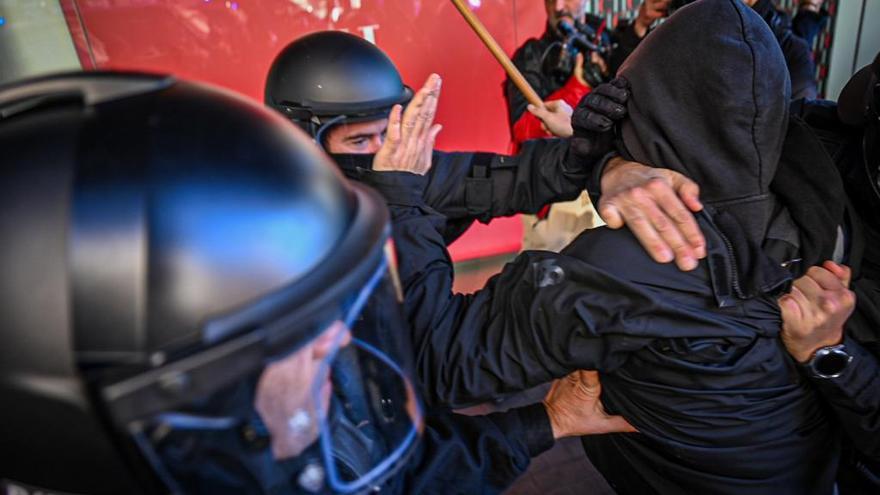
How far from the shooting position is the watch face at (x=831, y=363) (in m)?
0.84

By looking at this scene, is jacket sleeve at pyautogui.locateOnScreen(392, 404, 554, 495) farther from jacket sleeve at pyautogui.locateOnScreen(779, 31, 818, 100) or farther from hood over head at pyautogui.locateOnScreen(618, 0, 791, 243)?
jacket sleeve at pyautogui.locateOnScreen(779, 31, 818, 100)

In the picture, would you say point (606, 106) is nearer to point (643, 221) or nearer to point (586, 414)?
point (643, 221)

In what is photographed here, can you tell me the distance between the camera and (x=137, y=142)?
1.61 ft

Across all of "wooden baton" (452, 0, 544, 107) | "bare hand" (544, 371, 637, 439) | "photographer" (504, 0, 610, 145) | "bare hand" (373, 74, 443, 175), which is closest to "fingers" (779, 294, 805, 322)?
"bare hand" (544, 371, 637, 439)

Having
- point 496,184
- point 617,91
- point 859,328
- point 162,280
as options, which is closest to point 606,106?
point 617,91

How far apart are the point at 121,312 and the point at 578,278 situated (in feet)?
2.10

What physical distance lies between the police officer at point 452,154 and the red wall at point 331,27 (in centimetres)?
83

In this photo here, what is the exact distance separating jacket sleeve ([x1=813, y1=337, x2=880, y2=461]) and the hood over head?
0.85 ft

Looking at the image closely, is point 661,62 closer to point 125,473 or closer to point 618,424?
point 618,424

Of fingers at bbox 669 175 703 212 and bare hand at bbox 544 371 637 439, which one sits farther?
bare hand at bbox 544 371 637 439

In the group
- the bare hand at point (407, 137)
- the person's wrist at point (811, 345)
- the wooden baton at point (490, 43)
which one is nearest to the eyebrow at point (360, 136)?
the bare hand at point (407, 137)

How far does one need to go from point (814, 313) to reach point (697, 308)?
195mm

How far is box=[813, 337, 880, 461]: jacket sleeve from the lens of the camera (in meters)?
0.85

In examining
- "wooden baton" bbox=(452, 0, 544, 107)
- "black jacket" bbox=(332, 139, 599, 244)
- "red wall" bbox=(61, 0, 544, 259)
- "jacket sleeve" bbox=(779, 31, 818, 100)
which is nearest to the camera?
"black jacket" bbox=(332, 139, 599, 244)
